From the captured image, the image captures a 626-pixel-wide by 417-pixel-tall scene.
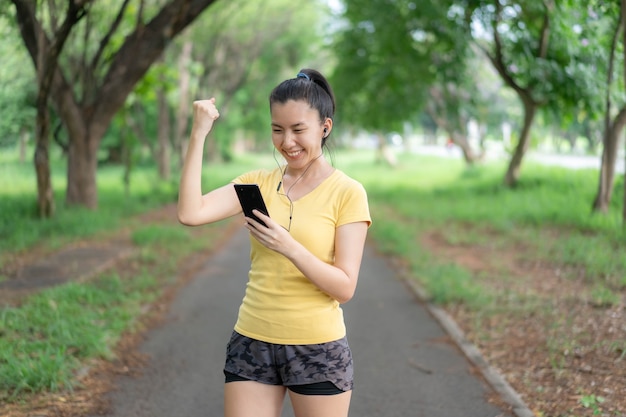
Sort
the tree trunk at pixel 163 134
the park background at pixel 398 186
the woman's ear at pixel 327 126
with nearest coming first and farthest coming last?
the woman's ear at pixel 327 126
the park background at pixel 398 186
the tree trunk at pixel 163 134


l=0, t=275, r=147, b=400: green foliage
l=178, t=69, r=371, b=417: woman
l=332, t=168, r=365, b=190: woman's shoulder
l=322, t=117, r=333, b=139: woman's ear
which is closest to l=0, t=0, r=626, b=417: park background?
l=0, t=275, r=147, b=400: green foliage

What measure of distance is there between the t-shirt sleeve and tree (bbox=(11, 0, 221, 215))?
8.30 meters

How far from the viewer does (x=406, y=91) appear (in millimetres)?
21000

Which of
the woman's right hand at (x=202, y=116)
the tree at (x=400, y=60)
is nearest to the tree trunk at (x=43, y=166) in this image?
the tree at (x=400, y=60)

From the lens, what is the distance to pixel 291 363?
2660 mm

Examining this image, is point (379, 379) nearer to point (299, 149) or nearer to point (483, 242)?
point (299, 149)

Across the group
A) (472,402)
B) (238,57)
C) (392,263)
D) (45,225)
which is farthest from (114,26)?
(238,57)

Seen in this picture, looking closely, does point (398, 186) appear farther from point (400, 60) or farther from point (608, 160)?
point (608, 160)

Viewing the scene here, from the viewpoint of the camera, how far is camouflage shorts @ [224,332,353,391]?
266 cm

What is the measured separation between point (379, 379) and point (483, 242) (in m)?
6.59

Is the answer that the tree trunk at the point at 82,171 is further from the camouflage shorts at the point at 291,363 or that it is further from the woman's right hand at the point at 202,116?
the camouflage shorts at the point at 291,363

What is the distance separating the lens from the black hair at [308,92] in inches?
104

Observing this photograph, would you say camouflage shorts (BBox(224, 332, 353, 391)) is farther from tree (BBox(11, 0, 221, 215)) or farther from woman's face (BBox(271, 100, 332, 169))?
tree (BBox(11, 0, 221, 215))

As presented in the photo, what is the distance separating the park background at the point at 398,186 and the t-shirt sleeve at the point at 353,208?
1.33ft
